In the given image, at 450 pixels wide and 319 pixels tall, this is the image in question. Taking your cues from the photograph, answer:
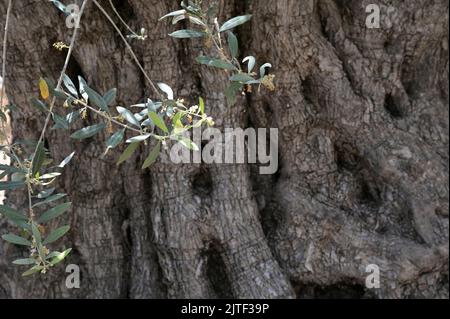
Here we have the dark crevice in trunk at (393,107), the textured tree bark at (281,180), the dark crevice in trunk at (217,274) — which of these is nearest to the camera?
the textured tree bark at (281,180)

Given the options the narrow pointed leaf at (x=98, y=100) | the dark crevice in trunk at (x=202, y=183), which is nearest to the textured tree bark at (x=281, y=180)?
the dark crevice in trunk at (x=202, y=183)

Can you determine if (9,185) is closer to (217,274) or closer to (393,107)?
(217,274)

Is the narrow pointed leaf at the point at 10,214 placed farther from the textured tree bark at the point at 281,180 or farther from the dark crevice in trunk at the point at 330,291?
the dark crevice in trunk at the point at 330,291

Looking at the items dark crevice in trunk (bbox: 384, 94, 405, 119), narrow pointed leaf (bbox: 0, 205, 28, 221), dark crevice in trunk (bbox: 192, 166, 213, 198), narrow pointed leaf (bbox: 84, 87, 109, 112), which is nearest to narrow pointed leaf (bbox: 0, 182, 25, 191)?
narrow pointed leaf (bbox: 0, 205, 28, 221)

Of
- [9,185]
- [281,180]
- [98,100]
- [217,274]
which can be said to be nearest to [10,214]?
[9,185]

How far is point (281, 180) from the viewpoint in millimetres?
2844

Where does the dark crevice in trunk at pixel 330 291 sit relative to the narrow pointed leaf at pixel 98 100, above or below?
below

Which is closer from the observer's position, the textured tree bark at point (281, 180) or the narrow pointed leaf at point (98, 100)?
the narrow pointed leaf at point (98, 100)

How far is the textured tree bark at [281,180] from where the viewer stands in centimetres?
262

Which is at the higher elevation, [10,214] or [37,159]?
[37,159]

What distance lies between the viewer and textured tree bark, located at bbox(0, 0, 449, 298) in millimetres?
2621

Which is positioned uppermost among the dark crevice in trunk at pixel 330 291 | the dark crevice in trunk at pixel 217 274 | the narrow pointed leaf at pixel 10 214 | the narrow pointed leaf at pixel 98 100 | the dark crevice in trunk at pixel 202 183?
the narrow pointed leaf at pixel 98 100

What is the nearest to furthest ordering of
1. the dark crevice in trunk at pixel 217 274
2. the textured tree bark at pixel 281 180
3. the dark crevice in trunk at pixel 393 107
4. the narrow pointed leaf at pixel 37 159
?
the narrow pointed leaf at pixel 37 159 → the textured tree bark at pixel 281 180 → the dark crevice in trunk at pixel 217 274 → the dark crevice in trunk at pixel 393 107
